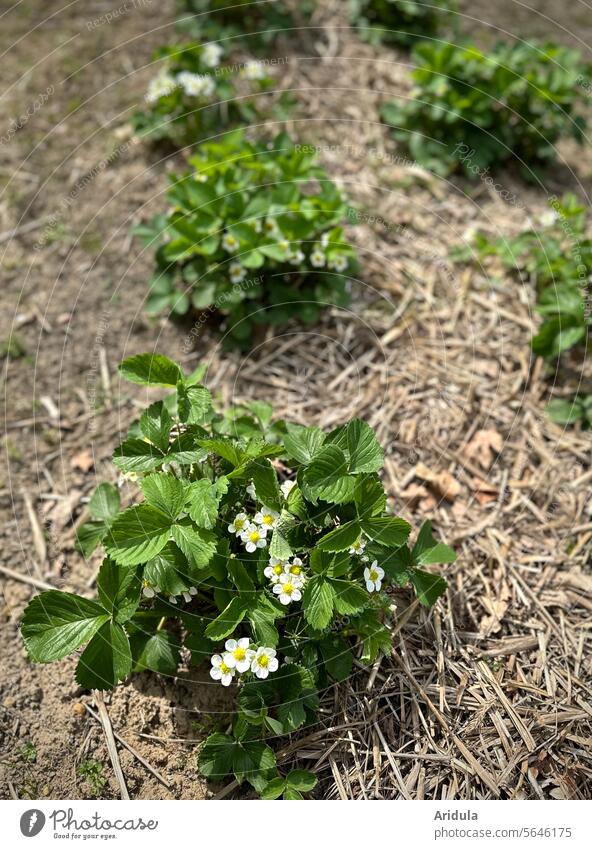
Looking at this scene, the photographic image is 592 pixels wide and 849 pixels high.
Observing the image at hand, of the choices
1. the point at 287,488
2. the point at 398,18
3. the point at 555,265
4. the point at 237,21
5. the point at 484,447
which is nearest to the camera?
the point at 287,488

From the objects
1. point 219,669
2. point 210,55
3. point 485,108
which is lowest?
point 219,669

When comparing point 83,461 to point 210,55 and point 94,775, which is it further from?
point 210,55

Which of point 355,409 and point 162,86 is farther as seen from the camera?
point 162,86

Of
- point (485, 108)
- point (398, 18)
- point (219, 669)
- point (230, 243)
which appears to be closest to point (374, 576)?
point (219, 669)

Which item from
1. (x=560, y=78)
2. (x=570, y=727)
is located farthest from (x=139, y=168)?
(x=570, y=727)

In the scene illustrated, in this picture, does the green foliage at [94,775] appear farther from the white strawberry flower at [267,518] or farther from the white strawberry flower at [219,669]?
the white strawberry flower at [267,518]

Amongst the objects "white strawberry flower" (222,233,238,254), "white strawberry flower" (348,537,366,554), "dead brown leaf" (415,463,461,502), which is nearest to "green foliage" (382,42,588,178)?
"white strawberry flower" (222,233,238,254)

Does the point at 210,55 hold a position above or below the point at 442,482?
above
